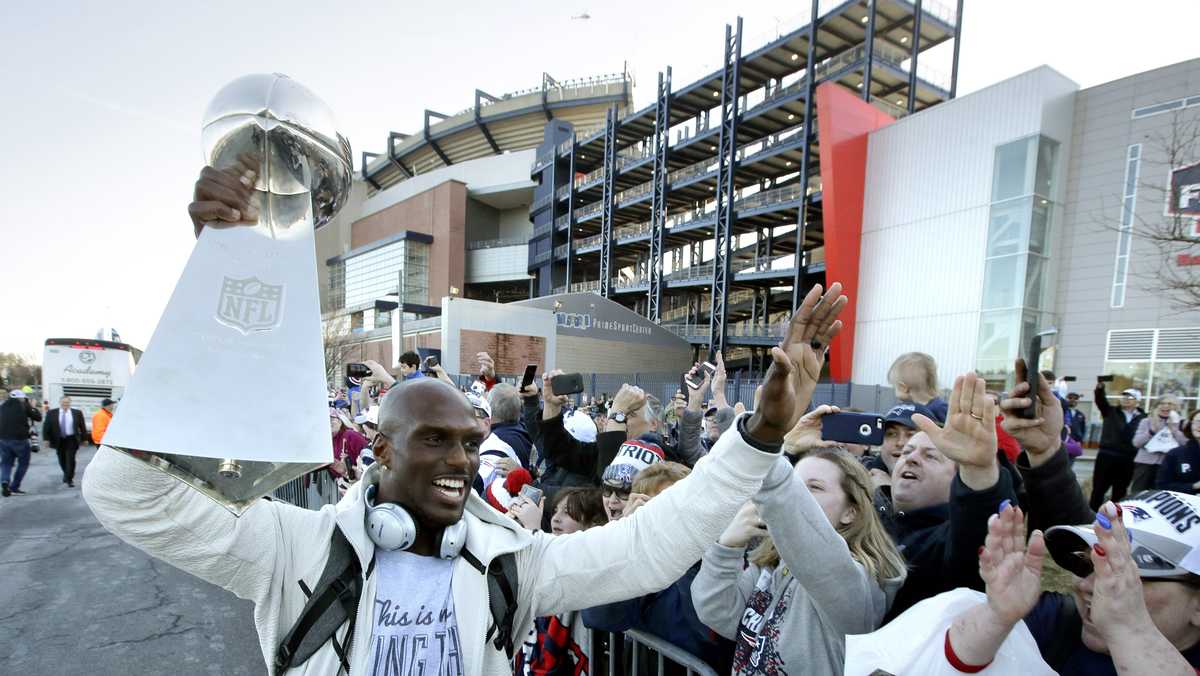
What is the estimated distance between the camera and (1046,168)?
17875mm

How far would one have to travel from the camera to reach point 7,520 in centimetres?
762

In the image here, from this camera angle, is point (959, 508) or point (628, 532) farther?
point (959, 508)

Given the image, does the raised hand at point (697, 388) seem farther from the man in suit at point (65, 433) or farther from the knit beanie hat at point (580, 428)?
the man in suit at point (65, 433)

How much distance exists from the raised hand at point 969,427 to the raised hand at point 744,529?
1.96 ft

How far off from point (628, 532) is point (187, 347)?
1.12 metres

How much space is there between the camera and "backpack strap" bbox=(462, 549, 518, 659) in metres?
1.48

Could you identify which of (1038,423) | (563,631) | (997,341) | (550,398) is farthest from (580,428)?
(997,341)

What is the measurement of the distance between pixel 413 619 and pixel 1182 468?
7.40m

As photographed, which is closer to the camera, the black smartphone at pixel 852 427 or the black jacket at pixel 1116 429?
the black smartphone at pixel 852 427

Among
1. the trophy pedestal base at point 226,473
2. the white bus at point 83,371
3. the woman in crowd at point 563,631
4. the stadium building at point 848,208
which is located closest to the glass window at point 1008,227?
the stadium building at point 848,208

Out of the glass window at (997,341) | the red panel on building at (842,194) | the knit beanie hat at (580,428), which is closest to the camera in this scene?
the knit beanie hat at (580,428)

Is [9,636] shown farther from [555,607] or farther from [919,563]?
[919,563]

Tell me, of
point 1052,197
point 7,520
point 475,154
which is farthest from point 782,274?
point 475,154

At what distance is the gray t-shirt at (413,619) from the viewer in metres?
1.39
